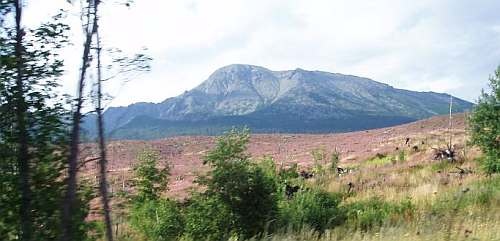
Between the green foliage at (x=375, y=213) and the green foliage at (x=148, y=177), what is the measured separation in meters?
5.63

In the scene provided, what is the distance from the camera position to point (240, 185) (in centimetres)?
1313

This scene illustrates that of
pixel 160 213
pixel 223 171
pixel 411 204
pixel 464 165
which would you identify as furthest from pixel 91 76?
pixel 464 165

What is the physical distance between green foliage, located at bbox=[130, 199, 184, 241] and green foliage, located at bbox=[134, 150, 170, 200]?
1833mm

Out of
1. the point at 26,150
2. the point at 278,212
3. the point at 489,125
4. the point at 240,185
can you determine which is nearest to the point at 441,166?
the point at 489,125

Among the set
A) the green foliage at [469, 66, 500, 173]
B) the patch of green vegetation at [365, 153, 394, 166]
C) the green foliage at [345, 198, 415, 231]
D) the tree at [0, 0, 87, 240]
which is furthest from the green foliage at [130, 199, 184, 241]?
the patch of green vegetation at [365, 153, 394, 166]

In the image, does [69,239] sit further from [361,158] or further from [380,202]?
[361,158]

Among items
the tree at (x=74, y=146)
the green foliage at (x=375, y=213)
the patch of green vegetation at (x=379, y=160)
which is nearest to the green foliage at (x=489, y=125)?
the green foliage at (x=375, y=213)

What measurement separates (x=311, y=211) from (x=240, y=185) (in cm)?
292

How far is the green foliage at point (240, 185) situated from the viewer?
12.9 metres

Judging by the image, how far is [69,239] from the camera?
5387mm

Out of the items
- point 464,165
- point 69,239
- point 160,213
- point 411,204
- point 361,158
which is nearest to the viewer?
point 69,239

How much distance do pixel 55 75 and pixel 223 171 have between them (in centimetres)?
730

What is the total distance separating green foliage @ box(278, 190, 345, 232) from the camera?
14.6m

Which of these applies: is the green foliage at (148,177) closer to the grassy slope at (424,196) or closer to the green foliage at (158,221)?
the green foliage at (158,221)
